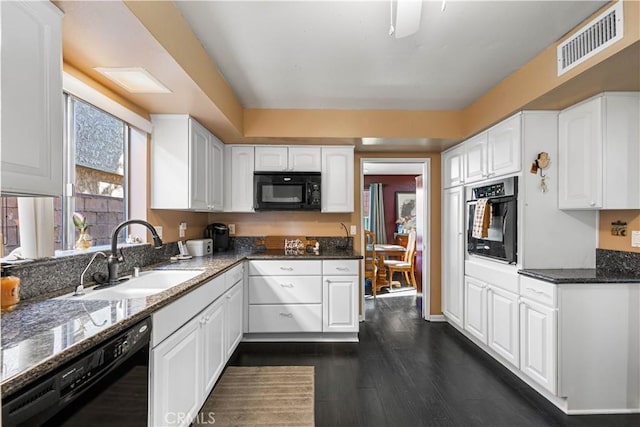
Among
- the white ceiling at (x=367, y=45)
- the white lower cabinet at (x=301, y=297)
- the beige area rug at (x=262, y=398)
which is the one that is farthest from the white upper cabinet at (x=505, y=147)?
the beige area rug at (x=262, y=398)

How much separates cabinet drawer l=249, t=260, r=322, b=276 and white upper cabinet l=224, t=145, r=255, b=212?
2.27 feet

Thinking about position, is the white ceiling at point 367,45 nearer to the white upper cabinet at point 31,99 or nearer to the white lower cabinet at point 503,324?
the white upper cabinet at point 31,99

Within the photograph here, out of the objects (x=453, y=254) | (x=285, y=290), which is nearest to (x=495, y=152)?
(x=453, y=254)

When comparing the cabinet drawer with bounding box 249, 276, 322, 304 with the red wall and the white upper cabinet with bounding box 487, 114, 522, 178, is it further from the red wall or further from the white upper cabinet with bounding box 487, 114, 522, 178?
the red wall

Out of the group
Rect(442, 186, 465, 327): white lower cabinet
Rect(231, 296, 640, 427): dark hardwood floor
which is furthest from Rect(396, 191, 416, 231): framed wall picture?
Rect(231, 296, 640, 427): dark hardwood floor

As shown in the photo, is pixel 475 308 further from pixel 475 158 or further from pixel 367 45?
pixel 367 45

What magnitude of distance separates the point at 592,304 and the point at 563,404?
2.24 ft

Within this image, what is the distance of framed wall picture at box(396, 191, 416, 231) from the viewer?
7145 millimetres

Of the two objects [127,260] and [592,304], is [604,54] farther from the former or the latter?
[127,260]

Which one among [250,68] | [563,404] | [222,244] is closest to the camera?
[563,404]

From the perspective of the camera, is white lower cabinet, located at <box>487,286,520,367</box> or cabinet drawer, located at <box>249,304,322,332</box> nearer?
white lower cabinet, located at <box>487,286,520,367</box>

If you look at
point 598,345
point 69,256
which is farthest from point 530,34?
point 69,256

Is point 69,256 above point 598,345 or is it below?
above

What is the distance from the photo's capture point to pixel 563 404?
209 centimetres
